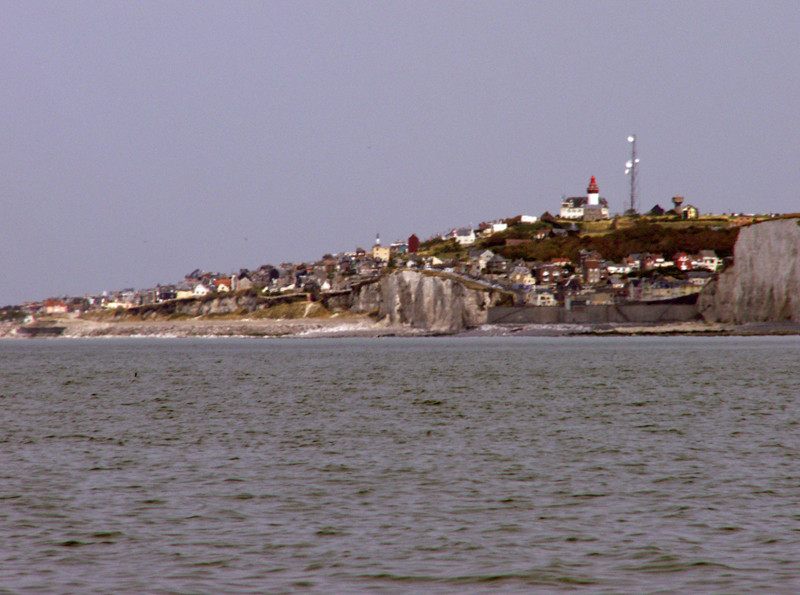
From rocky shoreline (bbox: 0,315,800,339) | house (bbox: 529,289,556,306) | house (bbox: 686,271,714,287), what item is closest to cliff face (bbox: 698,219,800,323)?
rocky shoreline (bbox: 0,315,800,339)

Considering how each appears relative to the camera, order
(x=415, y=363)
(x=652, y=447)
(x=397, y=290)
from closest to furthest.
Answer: (x=652, y=447)
(x=415, y=363)
(x=397, y=290)

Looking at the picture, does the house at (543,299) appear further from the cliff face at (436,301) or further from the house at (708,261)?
the house at (708,261)

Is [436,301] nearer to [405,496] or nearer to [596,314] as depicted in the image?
[596,314]

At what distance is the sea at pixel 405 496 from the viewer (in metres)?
12.8

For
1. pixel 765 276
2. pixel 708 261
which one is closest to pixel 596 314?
pixel 765 276

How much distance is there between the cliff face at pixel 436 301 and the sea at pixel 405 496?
126980 mm

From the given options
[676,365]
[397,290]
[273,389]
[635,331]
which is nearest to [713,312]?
[635,331]

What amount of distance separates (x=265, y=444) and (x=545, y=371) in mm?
41866

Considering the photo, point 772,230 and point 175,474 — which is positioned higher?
point 772,230

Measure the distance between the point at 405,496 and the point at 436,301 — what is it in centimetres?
15295

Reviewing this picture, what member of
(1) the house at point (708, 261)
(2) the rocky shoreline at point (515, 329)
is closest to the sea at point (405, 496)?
(2) the rocky shoreline at point (515, 329)

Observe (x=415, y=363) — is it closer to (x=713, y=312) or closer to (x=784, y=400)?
(x=784, y=400)

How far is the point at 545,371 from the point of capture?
66.8 meters

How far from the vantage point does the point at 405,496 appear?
61.1ft
